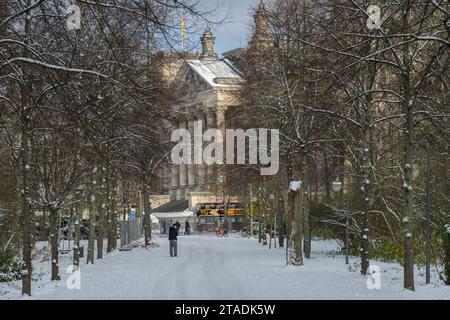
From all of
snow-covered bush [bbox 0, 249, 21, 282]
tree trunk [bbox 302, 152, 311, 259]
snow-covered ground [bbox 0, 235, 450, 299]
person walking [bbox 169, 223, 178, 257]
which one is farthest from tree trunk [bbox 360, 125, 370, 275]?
person walking [bbox 169, 223, 178, 257]

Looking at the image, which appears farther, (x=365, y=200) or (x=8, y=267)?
(x=8, y=267)

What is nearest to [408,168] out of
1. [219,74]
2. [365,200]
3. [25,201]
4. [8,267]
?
[365,200]

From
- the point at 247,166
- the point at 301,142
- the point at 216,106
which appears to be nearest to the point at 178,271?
the point at 301,142

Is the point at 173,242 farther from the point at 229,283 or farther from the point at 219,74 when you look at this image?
the point at 219,74

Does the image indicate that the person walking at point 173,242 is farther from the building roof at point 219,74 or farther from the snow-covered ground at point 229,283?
the building roof at point 219,74

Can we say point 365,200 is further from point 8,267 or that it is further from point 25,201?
point 8,267

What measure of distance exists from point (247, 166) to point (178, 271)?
22.9m

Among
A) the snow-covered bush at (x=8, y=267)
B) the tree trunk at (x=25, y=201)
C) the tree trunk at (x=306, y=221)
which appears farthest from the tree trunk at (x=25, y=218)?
the tree trunk at (x=306, y=221)

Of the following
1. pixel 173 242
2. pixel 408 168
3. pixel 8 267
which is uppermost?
pixel 408 168

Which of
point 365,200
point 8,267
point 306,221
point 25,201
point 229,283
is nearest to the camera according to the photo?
point 25,201

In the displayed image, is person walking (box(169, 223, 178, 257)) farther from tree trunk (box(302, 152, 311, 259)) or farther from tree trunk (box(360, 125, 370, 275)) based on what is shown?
tree trunk (box(360, 125, 370, 275))

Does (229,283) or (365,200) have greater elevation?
(365,200)

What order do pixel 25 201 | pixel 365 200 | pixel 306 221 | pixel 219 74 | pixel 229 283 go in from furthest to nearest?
pixel 219 74
pixel 306 221
pixel 365 200
pixel 229 283
pixel 25 201
